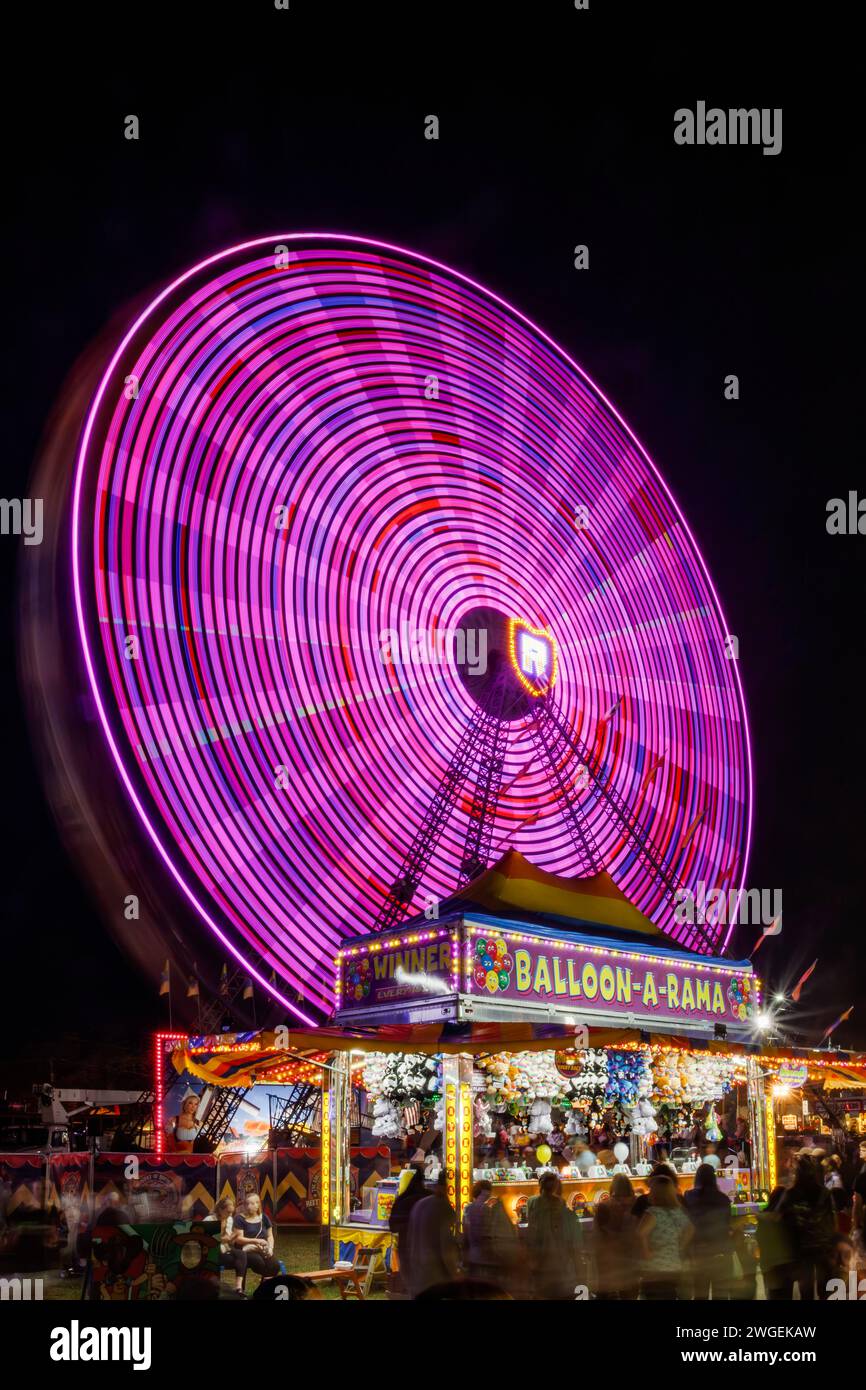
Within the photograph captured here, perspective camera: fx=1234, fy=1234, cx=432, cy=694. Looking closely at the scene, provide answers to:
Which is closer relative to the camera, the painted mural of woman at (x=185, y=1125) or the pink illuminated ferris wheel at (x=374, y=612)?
the pink illuminated ferris wheel at (x=374, y=612)

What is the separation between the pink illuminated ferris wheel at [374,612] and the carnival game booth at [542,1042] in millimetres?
2646

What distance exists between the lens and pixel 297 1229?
18016 millimetres

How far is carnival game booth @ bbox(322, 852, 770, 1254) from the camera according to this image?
552 inches

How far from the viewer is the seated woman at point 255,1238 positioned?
9.83 metres

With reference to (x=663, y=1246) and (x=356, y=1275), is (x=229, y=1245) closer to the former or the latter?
(x=356, y=1275)

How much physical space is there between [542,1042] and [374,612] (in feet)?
37.2

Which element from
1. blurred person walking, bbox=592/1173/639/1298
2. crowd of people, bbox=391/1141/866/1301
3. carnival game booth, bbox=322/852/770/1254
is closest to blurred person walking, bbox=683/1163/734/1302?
crowd of people, bbox=391/1141/866/1301

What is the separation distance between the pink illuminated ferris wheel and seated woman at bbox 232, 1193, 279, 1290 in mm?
6817

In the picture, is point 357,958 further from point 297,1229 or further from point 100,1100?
point 100,1100

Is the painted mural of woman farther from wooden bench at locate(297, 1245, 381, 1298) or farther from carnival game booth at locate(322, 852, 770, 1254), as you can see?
wooden bench at locate(297, 1245, 381, 1298)

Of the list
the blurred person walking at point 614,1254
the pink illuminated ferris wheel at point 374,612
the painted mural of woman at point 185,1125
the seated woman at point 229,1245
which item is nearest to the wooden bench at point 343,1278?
the seated woman at point 229,1245

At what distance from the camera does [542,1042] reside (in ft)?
41.7

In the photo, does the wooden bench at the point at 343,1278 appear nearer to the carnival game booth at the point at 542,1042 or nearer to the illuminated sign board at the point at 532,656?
the carnival game booth at the point at 542,1042
